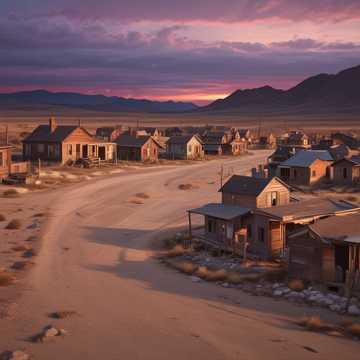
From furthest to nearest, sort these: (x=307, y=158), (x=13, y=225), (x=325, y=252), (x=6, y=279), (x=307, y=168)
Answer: (x=307, y=158), (x=307, y=168), (x=13, y=225), (x=325, y=252), (x=6, y=279)

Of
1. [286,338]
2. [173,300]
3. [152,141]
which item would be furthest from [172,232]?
[152,141]

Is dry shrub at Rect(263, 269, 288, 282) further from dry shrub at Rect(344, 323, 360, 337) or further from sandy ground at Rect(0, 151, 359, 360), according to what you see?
dry shrub at Rect(344, 323, 360, 337)

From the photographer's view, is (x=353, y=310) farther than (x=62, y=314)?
Yes

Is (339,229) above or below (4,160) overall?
below

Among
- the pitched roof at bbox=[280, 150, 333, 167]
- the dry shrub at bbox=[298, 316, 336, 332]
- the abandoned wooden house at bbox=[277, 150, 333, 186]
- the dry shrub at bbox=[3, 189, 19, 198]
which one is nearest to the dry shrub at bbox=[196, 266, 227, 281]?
the dry shrub at bbox=[298, 316, 336, 332]

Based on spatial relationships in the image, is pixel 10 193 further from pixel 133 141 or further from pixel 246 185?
pixel 133 141

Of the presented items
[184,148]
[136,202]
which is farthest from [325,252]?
[184,148]

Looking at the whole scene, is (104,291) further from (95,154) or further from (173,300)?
(95,154)

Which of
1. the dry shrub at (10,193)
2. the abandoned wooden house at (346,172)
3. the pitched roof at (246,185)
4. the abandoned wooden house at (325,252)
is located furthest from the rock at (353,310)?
the abandoned wooden house at (346,172)

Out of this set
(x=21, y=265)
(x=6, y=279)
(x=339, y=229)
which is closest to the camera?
(x=6, y=279)
